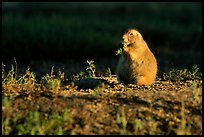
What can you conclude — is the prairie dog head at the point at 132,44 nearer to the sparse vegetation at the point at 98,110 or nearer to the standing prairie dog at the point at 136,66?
the standing prairie dog at the point at 136,66

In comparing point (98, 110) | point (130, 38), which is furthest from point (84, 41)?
point (98, 110)

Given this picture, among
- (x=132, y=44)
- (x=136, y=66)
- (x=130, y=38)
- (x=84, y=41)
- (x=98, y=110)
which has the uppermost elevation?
(x=84, y=41)

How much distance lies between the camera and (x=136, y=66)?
23.0 ft

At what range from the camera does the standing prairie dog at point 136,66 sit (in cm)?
698

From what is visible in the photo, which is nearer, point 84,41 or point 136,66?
point 136,66

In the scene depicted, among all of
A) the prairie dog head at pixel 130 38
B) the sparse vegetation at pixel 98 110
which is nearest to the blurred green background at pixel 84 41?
the prairie dog head at pixel 130 38

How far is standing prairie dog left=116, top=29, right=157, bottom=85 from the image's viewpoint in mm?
6984

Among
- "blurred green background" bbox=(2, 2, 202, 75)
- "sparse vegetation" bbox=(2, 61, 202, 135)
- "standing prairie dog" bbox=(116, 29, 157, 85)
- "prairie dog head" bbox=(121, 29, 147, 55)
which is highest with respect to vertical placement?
"blurred green background" bbox=(2, 2, 202, 75)

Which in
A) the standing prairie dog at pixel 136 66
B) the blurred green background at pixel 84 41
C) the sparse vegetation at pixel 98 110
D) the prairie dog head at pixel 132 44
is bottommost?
the sparse vegetation at pixel 98 110

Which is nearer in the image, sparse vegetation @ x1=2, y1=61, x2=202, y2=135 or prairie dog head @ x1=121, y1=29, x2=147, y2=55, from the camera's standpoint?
sparse vegetation @ x1=2, y1=61, x2=202, y2=135

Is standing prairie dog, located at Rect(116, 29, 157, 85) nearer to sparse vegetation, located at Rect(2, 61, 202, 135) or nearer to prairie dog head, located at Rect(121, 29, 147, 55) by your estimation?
prairie dog head, located at Rect(121, 29, 147, 55)

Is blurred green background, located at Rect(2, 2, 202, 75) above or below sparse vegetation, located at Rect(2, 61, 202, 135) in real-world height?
above

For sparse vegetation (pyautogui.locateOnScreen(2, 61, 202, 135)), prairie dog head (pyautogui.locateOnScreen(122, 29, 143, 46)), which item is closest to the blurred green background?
prairie dog head (pyautogui.locateOnScreen(122, 29, 143, 46))

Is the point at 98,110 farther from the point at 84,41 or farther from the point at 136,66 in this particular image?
the point at 84,41
